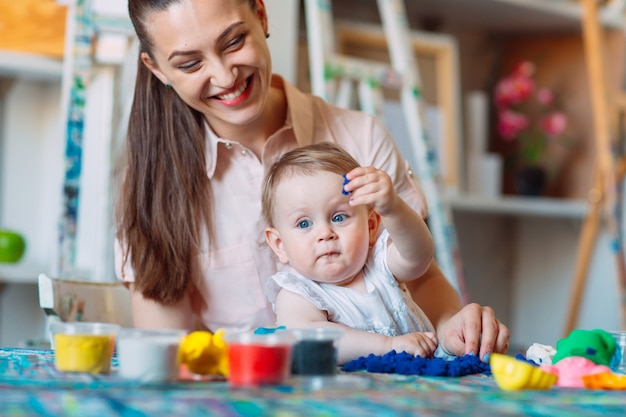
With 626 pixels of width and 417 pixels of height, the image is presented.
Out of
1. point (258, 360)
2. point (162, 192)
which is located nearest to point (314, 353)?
point (258, 360)

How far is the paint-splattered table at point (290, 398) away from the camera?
2.40ft

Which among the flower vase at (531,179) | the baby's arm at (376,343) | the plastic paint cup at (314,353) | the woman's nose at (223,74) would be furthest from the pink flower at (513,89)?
the plastic paint cup at (314,353)

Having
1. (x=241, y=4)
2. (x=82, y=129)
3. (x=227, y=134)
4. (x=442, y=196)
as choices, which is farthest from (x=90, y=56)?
(x=442, y=196)

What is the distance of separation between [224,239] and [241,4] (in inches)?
17.4

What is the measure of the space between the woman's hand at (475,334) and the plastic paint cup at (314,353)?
1.10 feet

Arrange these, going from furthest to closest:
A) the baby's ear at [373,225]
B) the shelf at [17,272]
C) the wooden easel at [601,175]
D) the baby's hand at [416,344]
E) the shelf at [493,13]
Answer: the shelf at [493,13] → the wooden easel at [601,175] → the shelf at [17,272] → the baby's ear at [373,225] → the baby's hand at [416,344]

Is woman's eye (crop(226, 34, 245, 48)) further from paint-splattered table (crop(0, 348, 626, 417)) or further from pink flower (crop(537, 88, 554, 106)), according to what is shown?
pink flower (crop(537, 88, 554, 106))

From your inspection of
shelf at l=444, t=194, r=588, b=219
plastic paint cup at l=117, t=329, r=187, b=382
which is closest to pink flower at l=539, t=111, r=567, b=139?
shelf at l=444, t=194, r=588, b=219

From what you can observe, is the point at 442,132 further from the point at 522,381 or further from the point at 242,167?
the point at 522,381

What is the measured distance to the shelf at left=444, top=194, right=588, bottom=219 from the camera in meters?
3.04

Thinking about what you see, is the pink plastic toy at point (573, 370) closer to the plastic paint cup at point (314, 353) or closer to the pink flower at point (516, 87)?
the plastic paint cup at point (314, 353)

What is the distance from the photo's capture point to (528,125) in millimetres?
3488

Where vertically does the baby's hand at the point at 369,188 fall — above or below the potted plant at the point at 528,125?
below

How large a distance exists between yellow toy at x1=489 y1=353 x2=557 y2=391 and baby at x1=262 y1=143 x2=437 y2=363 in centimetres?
33
